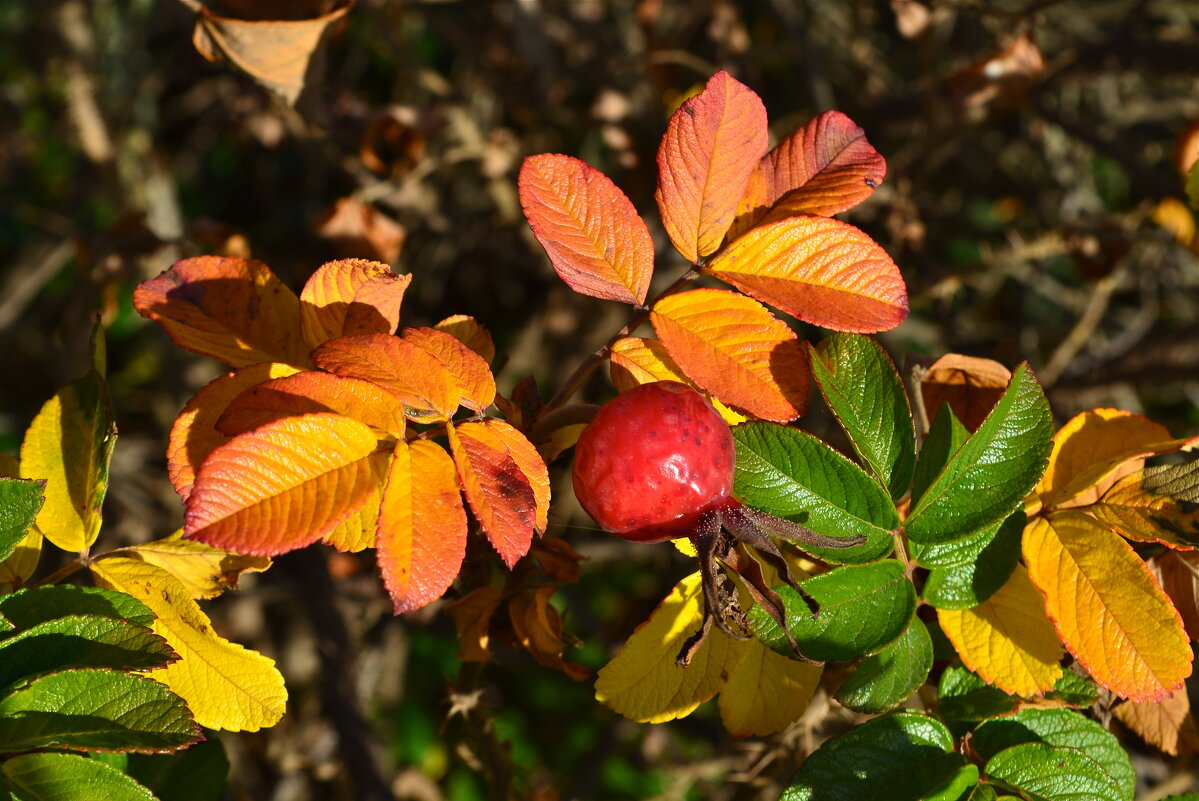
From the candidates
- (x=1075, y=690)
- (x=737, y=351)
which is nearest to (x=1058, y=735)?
(x=1075, y=690)

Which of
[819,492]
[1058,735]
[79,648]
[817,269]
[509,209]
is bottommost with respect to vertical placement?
[509,209]

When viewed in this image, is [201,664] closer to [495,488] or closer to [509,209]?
[495,488]

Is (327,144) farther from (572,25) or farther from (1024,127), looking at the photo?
(1024,127)

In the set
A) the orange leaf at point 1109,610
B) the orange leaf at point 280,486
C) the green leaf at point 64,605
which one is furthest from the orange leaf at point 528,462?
the orange leaf at point 1109,610

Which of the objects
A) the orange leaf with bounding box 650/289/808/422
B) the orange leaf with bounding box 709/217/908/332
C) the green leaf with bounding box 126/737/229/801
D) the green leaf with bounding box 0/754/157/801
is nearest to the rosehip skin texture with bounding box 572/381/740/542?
the orange leaf with bounding box 650/289/808/422

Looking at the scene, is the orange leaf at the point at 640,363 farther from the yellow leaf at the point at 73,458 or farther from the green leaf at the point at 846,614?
the yellow leaf at the point at 73,458

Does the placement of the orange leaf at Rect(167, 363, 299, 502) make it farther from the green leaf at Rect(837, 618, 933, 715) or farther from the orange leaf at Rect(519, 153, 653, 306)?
the green leaf at Rect(837, 618, 933, 715)

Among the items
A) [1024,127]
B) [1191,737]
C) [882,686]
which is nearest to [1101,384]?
[1191,737]
